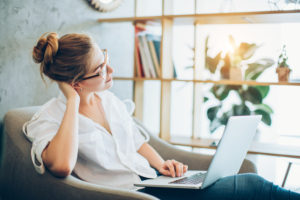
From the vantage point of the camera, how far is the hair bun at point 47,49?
1.49m

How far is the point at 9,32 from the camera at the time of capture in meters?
1.85

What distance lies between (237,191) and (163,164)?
512 mm

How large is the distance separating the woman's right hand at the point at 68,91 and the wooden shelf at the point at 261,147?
1.12 m

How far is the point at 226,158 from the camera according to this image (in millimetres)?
1372

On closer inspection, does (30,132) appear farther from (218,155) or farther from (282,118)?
(282,118)

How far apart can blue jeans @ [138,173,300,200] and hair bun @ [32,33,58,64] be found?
746 mm

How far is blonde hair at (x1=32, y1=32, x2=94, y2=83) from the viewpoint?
1.50m

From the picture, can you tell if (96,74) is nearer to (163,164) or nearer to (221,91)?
(163,164)

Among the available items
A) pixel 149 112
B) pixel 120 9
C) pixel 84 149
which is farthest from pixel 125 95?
pixel 84 149

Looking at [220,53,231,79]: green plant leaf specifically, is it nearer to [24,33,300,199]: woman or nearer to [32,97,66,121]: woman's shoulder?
[24,33,300,199]: woman

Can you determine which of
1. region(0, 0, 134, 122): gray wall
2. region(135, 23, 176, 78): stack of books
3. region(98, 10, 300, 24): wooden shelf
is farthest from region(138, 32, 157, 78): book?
region(0, 0, 134, 122): gray wall

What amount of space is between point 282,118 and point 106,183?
214 cm

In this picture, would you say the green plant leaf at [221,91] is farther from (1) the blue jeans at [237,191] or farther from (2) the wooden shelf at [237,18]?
(1) the blue jeans at [237,191]

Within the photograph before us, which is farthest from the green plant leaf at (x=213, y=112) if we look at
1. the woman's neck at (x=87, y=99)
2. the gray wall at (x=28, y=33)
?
the woman's neck at (x=87, y=99)
